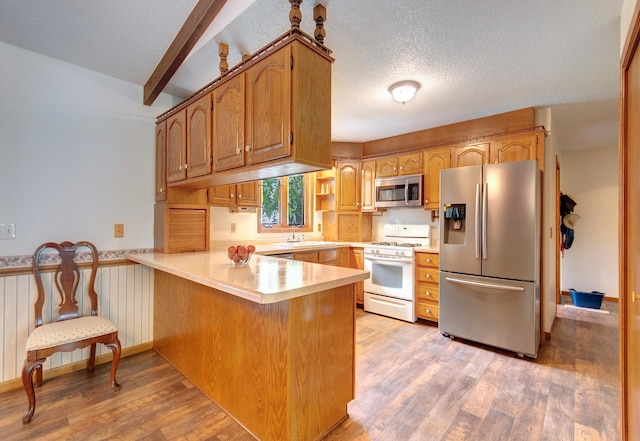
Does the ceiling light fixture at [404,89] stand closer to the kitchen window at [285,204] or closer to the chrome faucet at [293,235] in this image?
the kitchen window at [285,204]

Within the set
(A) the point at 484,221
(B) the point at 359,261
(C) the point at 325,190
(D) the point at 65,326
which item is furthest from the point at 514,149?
(D) the point at 65,326

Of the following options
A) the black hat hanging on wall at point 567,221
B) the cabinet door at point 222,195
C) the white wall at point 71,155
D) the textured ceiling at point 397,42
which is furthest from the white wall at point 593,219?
the white wall at point 71,155

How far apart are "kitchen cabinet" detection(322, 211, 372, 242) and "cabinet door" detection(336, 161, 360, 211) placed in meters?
0.11

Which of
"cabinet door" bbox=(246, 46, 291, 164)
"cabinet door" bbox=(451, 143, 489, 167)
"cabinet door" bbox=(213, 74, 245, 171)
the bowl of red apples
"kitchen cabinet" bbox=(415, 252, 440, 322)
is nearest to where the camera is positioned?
"cabinet door" bbox=(246, 46, 291, 164)

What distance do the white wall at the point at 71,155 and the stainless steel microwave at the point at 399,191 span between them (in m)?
2.75

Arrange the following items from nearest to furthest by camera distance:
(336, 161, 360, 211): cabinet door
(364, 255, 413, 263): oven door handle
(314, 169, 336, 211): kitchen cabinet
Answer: (364, 255, 413, 263): oven door handle → (336, 161, 360, 211): cabinet door → (314, 169, 336, 211): kitchen cabinet

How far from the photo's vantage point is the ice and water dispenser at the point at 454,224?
9.73 ft

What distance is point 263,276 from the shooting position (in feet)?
5.40

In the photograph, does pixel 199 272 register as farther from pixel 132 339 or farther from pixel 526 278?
pixel 526 278

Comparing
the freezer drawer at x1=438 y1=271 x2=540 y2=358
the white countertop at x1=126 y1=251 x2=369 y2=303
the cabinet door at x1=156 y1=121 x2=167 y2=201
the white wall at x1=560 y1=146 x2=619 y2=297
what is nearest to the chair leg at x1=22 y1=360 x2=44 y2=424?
the white countertop at x1=126 y1=251 x2=369 y2=303

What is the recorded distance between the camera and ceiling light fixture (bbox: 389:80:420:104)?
2533 mm

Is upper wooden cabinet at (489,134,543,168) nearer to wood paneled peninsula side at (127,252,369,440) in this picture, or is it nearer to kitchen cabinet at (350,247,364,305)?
kitchen cabinet at (350,247,364,305)

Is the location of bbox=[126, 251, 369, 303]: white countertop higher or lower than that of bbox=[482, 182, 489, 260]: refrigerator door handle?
lower

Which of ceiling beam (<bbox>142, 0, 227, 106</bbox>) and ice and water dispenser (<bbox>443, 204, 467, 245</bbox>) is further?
ice and water dispenser (<bbox>443, 204, 467, 245</bbox>)
